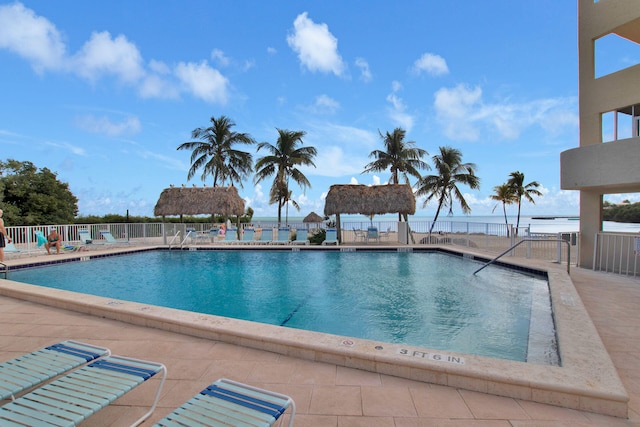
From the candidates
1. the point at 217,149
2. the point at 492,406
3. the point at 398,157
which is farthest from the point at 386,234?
the point at 492,406

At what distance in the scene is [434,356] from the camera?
2709mm

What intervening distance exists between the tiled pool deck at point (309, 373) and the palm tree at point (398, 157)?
615 inches

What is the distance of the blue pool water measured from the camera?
475 centimetres

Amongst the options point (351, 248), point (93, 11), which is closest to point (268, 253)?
point (351, 248)

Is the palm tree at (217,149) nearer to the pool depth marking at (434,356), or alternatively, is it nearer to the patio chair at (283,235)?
the patio chair at (283,235)

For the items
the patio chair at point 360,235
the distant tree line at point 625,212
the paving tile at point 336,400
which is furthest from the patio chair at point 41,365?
the distant tree line at point 625,212

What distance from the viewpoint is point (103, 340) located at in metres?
3.47

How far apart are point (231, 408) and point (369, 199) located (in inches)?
572

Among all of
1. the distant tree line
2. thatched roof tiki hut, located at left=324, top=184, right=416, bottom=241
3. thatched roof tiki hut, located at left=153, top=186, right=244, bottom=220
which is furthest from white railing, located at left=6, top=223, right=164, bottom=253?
the distant tree line

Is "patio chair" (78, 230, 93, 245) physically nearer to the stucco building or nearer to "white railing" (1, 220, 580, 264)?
"white railing" (1, 220, 580, 264)

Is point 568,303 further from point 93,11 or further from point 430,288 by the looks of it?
point 93,11

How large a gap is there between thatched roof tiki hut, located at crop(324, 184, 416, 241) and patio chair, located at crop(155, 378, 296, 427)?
45.1 ft

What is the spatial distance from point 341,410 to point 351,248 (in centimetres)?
1116

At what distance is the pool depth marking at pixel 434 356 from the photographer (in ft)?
8.65
